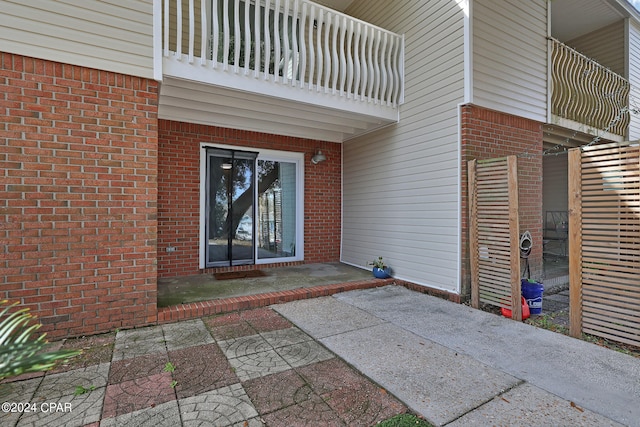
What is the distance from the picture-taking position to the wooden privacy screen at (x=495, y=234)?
3680mm

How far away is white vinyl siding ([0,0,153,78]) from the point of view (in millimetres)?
2826

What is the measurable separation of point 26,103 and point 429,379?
4.17m

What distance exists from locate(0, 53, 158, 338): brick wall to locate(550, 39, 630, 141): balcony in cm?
635

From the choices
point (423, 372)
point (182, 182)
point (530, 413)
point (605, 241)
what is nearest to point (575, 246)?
point (605, 241)

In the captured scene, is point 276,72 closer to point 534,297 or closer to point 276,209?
point 276,209

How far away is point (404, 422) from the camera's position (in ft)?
6.18

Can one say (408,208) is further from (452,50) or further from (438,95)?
(452,50)

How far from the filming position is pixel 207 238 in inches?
220

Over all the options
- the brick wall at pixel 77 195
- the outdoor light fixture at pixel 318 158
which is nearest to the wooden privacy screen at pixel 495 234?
the outdoor light fixture at pixel 318 158

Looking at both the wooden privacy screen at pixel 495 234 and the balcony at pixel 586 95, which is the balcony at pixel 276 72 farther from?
the balcony at pixel 586 95

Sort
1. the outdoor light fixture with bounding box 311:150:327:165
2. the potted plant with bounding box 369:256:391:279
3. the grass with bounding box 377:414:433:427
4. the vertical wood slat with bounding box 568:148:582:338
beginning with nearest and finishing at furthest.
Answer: the grass with bounding box 377:414:433:427
the vertical wood slat with bounding box 568:148:582:338
the potted plant with bounding box 369:256:391:279
the outdoor light fixture with bounding box 311:150:327:165

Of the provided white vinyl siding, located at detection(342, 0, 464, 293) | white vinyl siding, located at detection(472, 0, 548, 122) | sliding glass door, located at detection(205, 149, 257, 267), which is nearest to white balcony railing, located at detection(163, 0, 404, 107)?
white vinyl siding, located at detection(342, 0, 464, 293)

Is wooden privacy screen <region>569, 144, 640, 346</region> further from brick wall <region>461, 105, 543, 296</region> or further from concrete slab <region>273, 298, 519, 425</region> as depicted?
concrete slab <region>273, 298, 519, 425</region>

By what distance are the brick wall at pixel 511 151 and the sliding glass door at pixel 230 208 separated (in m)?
3.63
